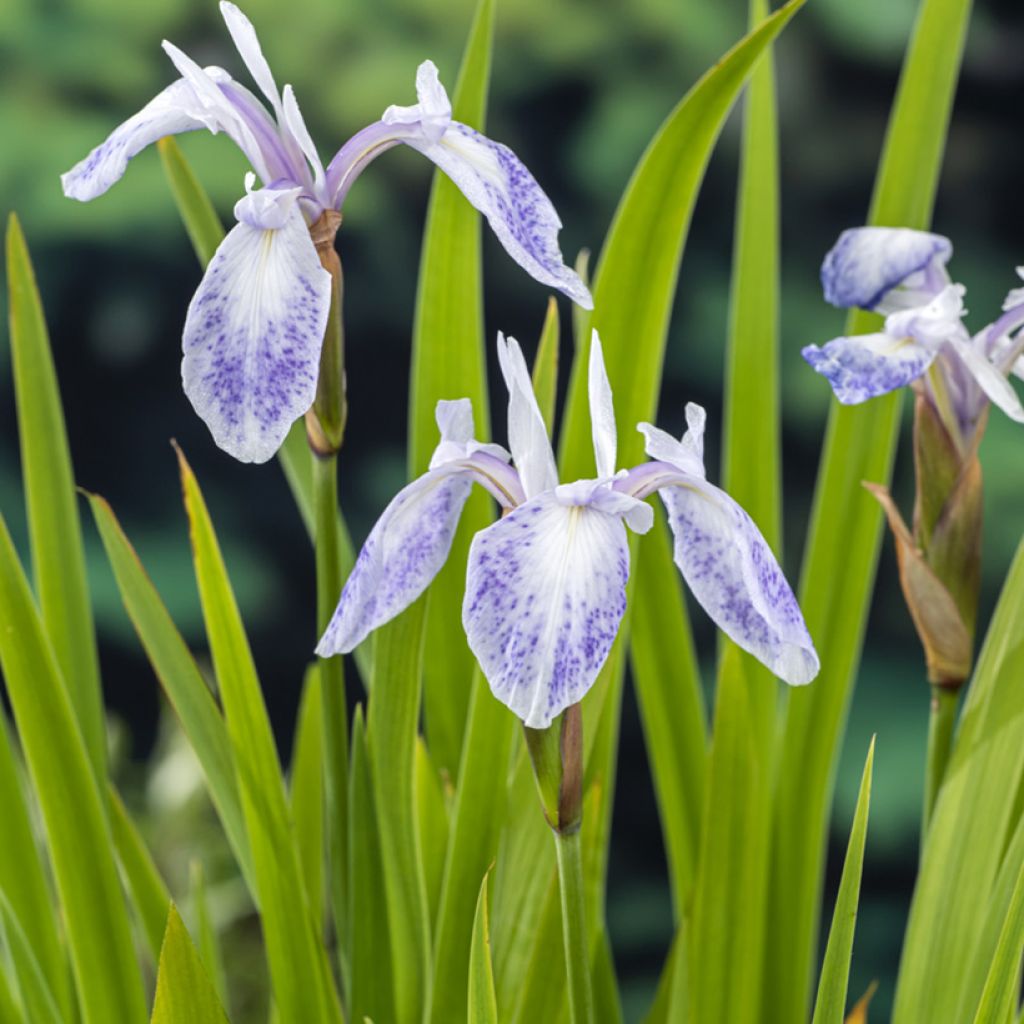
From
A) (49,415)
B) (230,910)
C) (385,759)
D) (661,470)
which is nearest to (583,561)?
(661,470)

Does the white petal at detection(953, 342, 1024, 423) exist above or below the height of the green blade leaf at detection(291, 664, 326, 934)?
above

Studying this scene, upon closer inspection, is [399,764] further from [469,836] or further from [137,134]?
[137,134]

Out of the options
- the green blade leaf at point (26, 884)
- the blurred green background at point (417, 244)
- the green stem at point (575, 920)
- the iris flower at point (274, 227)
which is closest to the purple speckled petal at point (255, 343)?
the iris flower at point (274, 227)

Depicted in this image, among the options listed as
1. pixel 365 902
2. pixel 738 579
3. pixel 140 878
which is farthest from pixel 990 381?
pixel 140 878

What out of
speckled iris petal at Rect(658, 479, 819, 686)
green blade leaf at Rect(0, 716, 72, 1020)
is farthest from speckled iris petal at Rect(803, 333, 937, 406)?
green blade leaf at Rect(0, 716, 72, 1020)

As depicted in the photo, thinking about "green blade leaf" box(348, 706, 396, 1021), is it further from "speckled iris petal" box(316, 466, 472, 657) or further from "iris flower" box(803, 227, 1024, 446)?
"iris flower" box(803, 227, 1024, 446)

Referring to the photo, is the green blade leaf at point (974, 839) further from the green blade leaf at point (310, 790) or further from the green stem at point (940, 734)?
the green blade leaf at point (310, 790)

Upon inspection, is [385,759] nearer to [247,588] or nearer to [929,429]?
[929,429]
